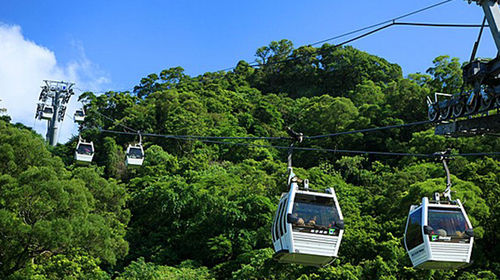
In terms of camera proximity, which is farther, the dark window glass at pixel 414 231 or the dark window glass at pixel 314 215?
the dark window glass at pixel 414 231

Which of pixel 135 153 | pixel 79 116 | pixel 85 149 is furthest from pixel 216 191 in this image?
pixel 79 116

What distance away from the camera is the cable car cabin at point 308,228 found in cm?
853

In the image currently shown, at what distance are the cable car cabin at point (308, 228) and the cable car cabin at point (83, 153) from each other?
14261mm

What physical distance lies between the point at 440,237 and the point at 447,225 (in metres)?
0.32

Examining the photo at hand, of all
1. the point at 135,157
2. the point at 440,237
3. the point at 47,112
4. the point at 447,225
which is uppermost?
the point at 47,112

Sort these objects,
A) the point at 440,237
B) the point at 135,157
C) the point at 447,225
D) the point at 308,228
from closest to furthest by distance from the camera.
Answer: the point at 308,228
the point at 440,237
the point at 447,225
the point at 135,157

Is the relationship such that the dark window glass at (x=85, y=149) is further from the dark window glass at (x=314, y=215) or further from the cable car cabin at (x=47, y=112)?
the cable car cabin at (x=47, y=112)

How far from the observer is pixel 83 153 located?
21.7 metres

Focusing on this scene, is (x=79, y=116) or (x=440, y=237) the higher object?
(x=79, y=116)

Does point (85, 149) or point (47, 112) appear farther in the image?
point (47, 112)

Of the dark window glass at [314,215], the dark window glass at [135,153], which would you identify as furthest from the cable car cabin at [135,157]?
the dark window glass at [314,215]

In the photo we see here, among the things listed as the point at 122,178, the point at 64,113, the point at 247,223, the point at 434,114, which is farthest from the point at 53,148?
the point at 434,114

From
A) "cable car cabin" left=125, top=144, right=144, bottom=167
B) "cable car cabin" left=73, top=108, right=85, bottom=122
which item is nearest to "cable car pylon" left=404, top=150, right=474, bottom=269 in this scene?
"cable car cabin" left=125, top=144, right=144, bottom=167

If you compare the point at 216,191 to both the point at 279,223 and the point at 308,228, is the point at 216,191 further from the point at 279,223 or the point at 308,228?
the point at 308,228
